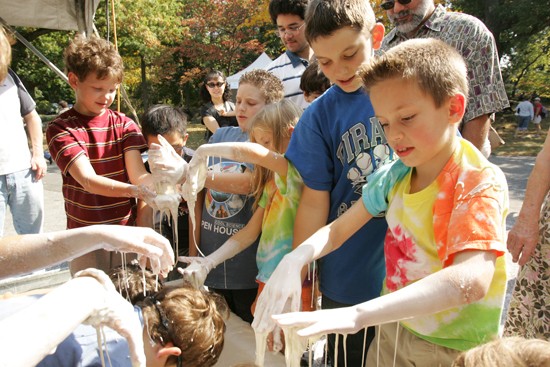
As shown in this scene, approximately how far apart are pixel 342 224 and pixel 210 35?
18.6m

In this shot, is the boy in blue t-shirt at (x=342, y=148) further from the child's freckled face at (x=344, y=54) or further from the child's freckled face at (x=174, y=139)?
the child's freckled face at (x=174, y=139)

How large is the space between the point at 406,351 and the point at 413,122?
70 centimetres

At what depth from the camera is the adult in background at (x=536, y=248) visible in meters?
1.75

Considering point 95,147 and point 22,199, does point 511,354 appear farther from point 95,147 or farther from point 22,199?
point 22,199

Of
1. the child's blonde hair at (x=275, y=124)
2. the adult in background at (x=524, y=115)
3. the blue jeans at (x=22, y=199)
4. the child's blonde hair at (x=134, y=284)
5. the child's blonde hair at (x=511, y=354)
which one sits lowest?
the adult in background at (x=524, y=115)

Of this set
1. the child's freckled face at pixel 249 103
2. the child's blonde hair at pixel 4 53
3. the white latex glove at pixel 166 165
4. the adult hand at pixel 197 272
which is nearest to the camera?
the white latex glove at pixel 166 165

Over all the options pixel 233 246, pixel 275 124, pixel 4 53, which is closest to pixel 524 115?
pixel 275 124

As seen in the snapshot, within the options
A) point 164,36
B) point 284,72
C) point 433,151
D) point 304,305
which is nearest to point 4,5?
point 284,72

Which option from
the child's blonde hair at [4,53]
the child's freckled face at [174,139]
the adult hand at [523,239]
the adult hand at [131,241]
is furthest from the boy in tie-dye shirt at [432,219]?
the child's blonde hair at [4,53]

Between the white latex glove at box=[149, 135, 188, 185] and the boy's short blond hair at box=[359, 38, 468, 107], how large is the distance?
Result: 0.81 meters

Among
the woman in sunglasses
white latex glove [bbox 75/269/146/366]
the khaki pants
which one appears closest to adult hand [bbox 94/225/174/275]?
white latex glove [bbox 75/269/146/366]

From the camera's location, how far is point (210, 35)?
1880 centimetres

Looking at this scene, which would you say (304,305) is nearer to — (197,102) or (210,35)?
(210,35)

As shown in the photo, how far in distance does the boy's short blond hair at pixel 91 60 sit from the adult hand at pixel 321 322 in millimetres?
1778
